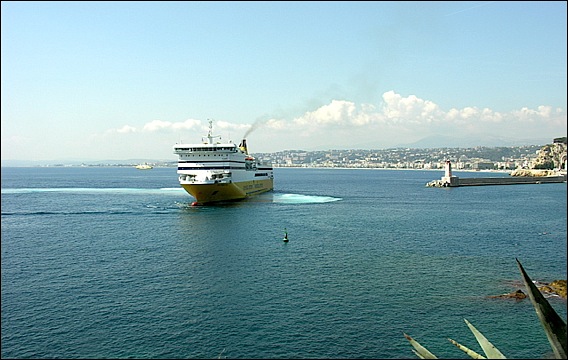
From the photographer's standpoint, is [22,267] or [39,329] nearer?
[39,329]

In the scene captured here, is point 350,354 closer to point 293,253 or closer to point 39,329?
point 39,329

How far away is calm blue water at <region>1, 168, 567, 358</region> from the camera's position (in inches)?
779

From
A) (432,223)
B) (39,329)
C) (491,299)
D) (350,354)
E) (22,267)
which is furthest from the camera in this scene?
(432,223)

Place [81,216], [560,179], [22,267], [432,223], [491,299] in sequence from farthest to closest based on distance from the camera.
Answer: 1. [560,179]
2. [81,216]
3. [432,223]
4. [22,267]
5. [491,299]

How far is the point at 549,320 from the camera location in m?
3.98

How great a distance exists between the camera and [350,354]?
60.9 ft

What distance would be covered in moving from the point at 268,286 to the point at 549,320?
80.6ft

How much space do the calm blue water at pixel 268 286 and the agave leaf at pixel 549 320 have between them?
9.36 m

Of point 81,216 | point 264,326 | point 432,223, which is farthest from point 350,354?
point 81,216

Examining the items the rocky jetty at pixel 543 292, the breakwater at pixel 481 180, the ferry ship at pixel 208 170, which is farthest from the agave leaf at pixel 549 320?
the breakwater at pixel 481 180

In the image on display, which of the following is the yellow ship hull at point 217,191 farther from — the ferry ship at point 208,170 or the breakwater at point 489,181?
the breakwater at point 489,181

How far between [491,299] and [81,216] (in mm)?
52134

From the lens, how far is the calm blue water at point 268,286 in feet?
65.0

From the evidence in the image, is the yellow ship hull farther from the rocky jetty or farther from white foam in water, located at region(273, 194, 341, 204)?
the rocky jetty
